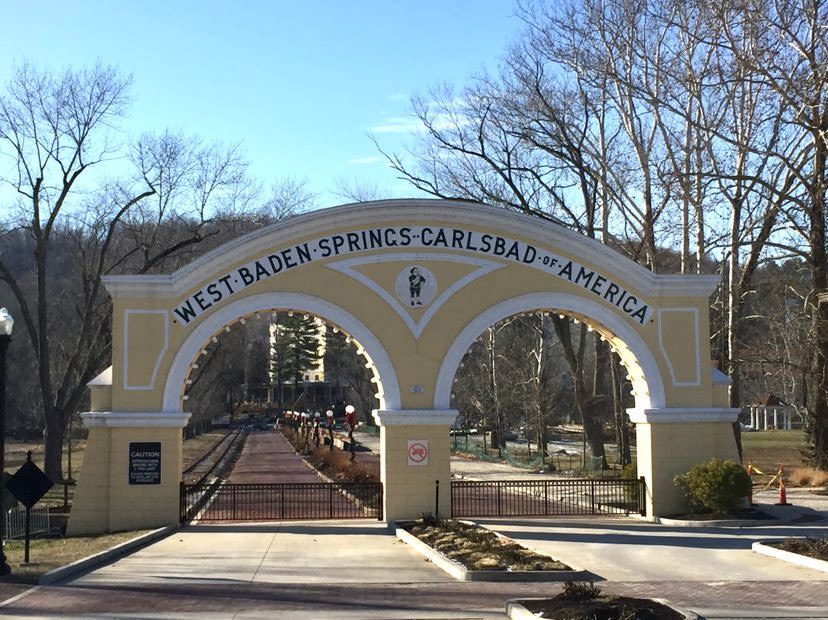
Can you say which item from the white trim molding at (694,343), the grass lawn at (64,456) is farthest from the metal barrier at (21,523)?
the white trim molding at (694,343)

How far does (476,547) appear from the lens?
16047 mm

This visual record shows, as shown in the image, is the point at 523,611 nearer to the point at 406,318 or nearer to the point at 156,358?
the point at 406,318

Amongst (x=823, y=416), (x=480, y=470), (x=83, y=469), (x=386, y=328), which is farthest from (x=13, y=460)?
(x=823, y=416)

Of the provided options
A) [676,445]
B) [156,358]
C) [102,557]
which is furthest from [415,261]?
[102,557]

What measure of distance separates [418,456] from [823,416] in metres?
15.5

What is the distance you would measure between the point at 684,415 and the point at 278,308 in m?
9.09

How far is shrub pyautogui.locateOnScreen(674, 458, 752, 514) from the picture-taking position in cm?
2080

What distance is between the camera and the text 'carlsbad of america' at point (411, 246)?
21.2m

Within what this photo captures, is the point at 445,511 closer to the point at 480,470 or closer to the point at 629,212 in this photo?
the point at 629,212

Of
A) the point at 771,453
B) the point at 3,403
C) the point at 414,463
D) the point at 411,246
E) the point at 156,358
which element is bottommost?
the point at 771,453

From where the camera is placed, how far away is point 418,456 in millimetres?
21391

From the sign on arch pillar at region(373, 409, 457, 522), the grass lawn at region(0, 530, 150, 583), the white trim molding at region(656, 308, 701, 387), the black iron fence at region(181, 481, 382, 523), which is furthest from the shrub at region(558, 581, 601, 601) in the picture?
the white trim molding at region(656, 308, 701, 387)

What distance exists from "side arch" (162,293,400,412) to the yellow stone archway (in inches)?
1.0

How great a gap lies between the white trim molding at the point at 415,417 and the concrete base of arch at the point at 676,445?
4.33 m
